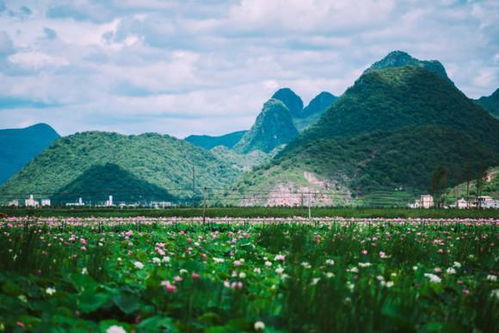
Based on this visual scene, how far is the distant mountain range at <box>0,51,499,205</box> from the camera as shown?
95444mm

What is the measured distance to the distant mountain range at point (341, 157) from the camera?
313ft

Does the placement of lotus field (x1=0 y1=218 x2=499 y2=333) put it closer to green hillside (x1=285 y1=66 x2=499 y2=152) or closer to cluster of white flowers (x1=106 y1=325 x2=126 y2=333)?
cluster of white flowers (x1=106 y1=325 x2=126 y2=333)

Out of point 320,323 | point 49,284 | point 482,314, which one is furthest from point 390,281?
point 49,284

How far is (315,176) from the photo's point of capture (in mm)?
105562

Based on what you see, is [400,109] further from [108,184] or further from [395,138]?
[108,184]

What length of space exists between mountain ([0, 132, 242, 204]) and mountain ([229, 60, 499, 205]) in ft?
83.8

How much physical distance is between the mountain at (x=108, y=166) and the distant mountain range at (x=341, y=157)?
0.26m

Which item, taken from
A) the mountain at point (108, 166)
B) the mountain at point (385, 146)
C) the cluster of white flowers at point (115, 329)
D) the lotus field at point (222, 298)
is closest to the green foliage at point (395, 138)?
the mountain at point (385, 146)

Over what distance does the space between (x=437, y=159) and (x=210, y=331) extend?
96659 mm

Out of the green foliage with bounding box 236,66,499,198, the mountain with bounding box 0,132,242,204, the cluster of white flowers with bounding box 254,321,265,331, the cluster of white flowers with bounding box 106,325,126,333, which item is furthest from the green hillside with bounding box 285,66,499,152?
the cluster of white flowers with bounding box 106,325,126,333

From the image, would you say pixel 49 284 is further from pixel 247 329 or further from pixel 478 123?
pixel 478 123

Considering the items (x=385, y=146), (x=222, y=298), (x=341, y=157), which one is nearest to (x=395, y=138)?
(x=385, y=146)

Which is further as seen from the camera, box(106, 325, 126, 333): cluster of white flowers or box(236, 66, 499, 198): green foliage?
box(236, 66, 499, 198): green foliage

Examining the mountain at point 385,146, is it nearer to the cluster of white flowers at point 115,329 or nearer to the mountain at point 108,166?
the mountain at point 108,166
